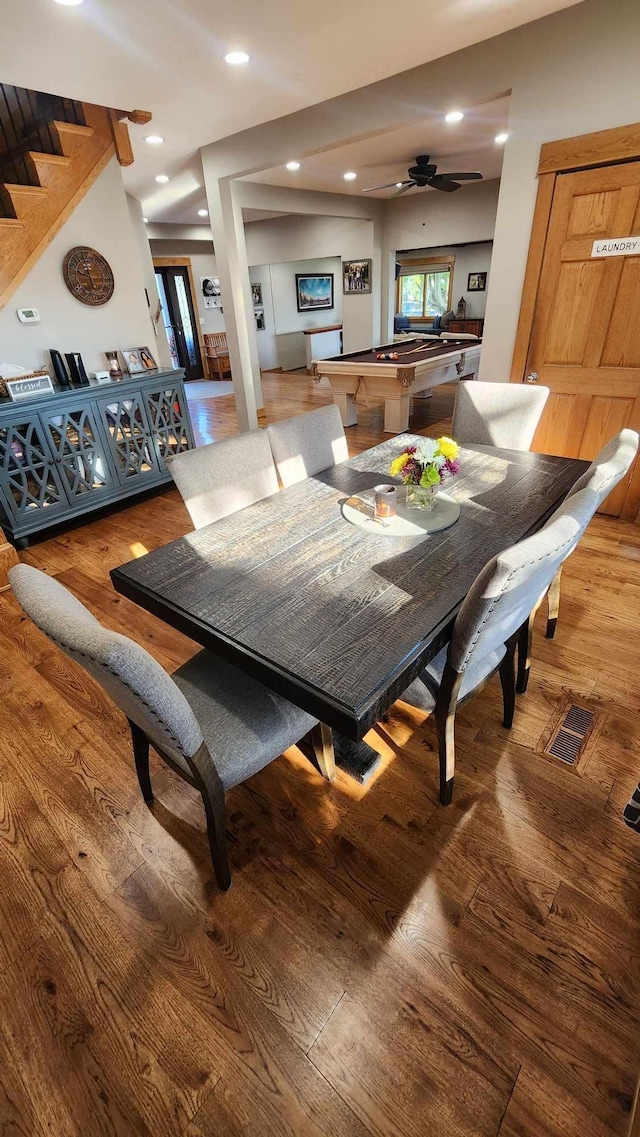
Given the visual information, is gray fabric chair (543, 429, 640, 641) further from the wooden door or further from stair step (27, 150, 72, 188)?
stair step (27, 150, 72, 188)

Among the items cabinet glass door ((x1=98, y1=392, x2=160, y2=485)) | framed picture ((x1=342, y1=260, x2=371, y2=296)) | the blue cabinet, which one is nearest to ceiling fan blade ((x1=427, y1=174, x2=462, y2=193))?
framed picture ((x1=342, y1=260, x2=371, y2=296))

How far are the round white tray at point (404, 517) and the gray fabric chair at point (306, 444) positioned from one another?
1.39 feet

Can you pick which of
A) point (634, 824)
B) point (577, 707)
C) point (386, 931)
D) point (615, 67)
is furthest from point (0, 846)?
point (615, 67)

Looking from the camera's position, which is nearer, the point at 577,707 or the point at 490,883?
the point at 490,883

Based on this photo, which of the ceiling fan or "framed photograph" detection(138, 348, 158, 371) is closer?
"framed photograph" detection(138, 348, 158, 371)

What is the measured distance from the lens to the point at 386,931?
1.24 metres

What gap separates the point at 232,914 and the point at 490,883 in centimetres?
71

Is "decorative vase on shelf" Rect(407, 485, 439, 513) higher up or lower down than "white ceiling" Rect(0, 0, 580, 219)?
lower down

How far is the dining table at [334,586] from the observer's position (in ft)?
3.46

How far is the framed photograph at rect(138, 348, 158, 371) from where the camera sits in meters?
3.95

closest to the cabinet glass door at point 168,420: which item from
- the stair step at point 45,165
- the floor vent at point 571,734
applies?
the stair step at point 45,165

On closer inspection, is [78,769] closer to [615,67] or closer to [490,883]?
[490,883]

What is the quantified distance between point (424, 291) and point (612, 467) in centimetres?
1173

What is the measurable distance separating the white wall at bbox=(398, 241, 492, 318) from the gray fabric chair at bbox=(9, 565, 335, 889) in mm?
10898
